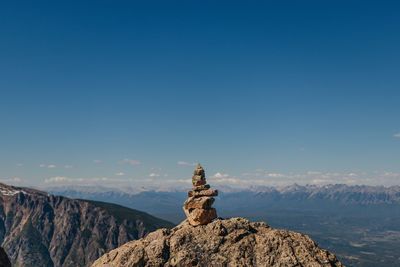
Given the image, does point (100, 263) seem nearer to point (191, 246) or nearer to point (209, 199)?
point (191, 246)

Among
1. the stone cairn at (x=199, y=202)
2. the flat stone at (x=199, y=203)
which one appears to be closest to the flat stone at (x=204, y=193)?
the stone cairn at (x=199, y=202)

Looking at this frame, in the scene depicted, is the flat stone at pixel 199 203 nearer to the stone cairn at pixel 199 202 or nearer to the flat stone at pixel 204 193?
the stone cairn at pixel 199 202

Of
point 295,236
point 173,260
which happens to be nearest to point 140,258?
point 173,260

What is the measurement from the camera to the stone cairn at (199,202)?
83.6m

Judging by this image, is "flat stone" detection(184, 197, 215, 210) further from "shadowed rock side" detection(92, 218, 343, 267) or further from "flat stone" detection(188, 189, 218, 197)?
"shadowed rock side" detection(92, 218, 343, 267)

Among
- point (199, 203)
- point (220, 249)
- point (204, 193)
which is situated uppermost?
point (204, 193)

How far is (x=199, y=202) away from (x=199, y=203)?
0.34 m

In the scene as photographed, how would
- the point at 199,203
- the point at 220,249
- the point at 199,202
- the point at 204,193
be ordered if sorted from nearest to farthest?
1. the point at 220,249
2. the point at 199,203
3. the point at 199,202
4. the point at 204,193

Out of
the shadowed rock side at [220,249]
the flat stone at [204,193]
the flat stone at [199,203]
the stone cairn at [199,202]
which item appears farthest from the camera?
the flat stone at [204,193]

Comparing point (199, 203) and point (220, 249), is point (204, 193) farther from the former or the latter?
point (220, 249)

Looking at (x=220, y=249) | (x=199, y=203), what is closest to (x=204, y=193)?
(x=199, y=203)

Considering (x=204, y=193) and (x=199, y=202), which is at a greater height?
(x=204, y=193)

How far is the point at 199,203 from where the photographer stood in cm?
8562

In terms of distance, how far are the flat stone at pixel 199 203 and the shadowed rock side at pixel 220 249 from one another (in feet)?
13.4
